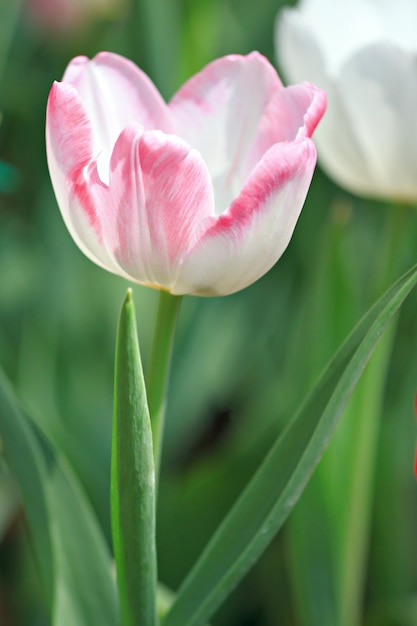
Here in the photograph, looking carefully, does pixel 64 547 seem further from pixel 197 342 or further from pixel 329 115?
pixel 197 342

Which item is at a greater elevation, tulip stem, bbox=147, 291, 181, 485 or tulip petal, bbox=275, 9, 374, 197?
tulip petal, bbox=275, 9, 374, 197

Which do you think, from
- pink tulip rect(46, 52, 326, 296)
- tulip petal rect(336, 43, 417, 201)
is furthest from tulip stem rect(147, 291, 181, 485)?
tulip petal rect(336, 43, 417, 201)

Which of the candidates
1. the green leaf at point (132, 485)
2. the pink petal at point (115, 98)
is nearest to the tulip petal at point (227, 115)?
the pink petal at point (115, 98)

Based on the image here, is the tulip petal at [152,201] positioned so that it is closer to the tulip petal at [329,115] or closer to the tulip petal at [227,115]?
the tulip petal at [227,115]

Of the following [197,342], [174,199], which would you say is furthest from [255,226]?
[197,342]

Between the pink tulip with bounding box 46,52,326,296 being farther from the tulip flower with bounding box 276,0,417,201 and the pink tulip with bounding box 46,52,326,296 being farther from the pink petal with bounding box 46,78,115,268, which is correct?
the tulip flower with bounding box 276,0,417,201


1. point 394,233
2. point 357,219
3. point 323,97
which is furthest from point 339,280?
point 357,219
